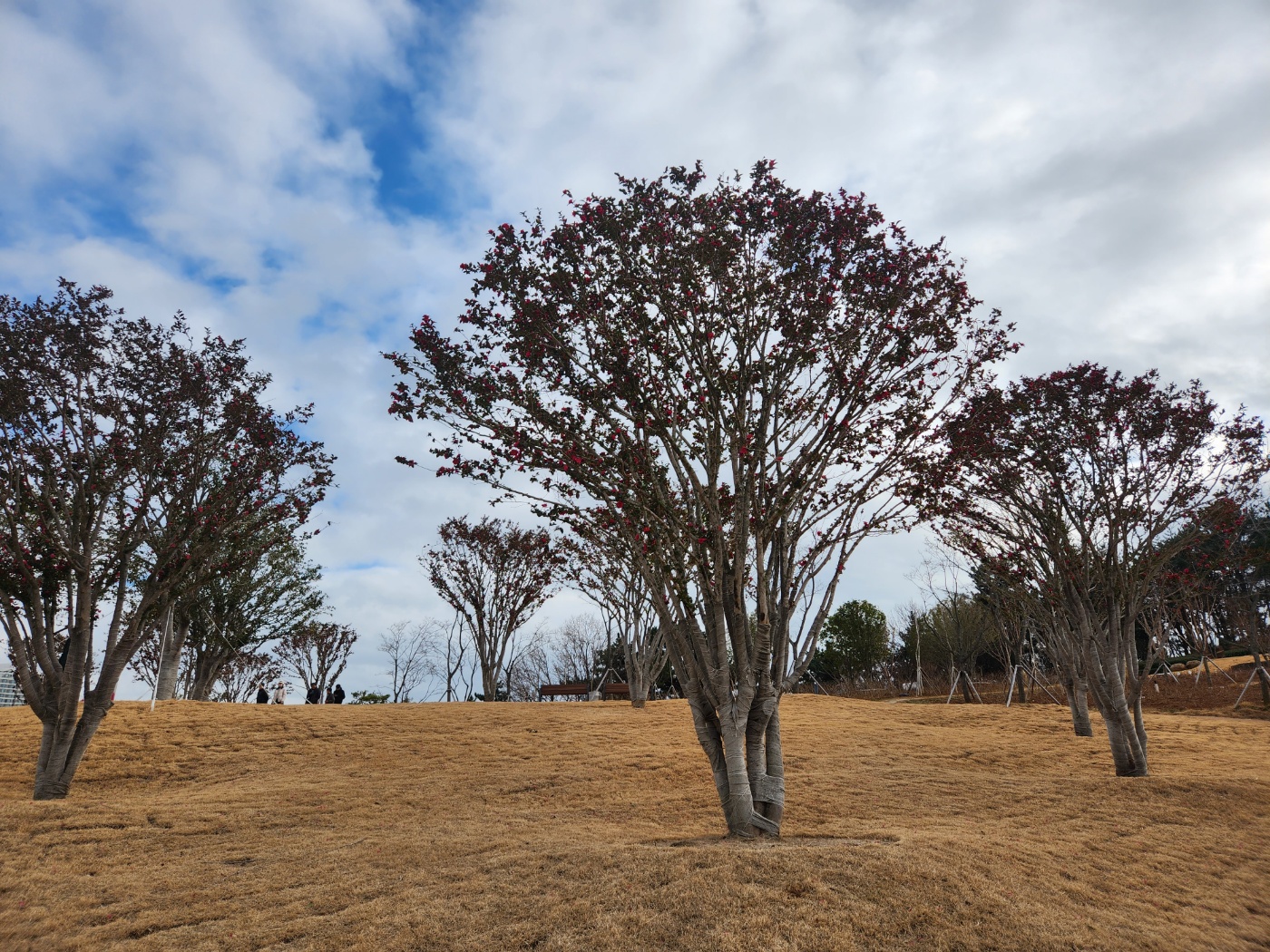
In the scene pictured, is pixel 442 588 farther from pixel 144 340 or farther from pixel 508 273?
pixel 508 273

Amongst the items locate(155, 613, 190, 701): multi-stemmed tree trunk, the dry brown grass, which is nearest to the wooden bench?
locate(155, 613, 190, 701): multi-stemmed tree trunk

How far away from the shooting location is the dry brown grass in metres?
5.46

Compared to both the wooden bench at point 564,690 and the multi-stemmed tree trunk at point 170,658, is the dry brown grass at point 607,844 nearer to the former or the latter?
the multi-stemmed tree trunk at point 170,658

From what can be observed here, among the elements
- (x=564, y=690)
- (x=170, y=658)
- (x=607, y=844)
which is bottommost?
(x=607, y=844)

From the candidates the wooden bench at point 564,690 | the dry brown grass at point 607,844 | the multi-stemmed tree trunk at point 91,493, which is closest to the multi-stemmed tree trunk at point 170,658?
the dry brown grass at point 607,844

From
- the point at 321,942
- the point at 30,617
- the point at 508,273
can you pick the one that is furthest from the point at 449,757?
the point at 508,273

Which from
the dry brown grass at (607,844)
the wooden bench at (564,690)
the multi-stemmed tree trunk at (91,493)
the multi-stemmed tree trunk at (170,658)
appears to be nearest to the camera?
the dry brown grass at (607,844)

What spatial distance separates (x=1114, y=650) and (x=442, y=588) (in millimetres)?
22523

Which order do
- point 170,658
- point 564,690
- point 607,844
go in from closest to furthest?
point 607,844 → point 170,658 → point 564,690

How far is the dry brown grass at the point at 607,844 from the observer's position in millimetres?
5465

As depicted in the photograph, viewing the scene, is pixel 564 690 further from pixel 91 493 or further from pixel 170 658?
pixel 91 493

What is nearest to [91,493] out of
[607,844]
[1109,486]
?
[607,844]

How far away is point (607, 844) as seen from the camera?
7723mm

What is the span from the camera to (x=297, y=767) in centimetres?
1372
